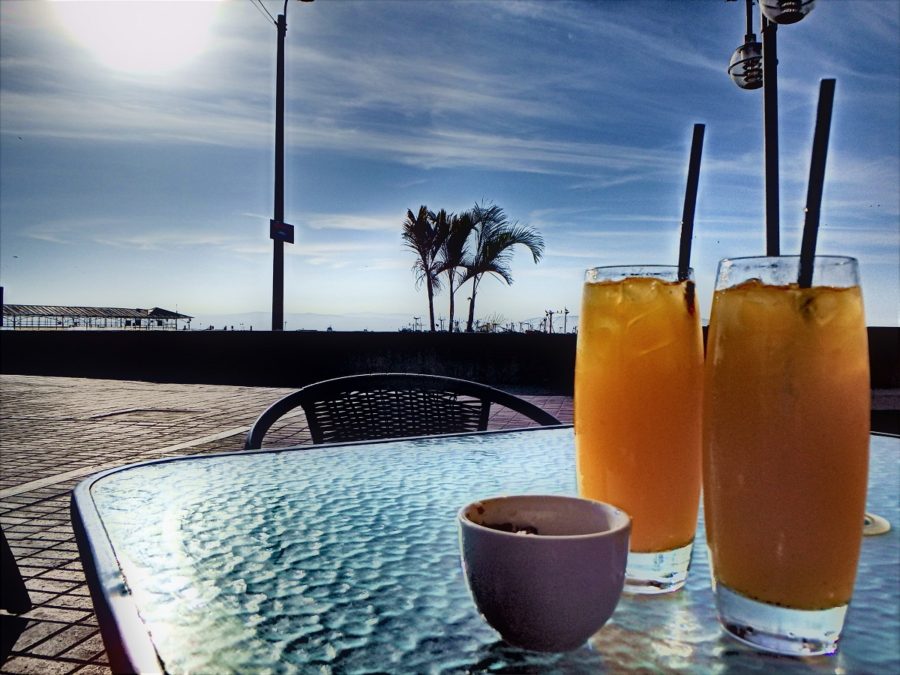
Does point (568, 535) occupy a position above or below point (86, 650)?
above

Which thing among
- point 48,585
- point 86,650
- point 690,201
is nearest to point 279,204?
point 48,585

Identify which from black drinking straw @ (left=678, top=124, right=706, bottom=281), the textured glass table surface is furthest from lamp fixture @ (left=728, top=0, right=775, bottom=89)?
black drinking straw @ (left=678, top=124, right=706, bottom=281)

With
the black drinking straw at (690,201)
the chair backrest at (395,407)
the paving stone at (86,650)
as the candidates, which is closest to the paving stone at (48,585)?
the paving stone at (86,650)

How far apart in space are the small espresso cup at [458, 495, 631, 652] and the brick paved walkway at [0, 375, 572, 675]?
204cm

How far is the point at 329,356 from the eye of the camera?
10523mm

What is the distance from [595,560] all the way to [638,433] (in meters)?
0.18

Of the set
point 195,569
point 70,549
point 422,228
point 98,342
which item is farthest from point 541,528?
point 422,228

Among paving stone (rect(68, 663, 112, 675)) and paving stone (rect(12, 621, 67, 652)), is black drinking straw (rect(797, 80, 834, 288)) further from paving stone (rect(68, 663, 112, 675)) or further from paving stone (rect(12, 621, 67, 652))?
paving stone (rect(12, 621, 67, 652))

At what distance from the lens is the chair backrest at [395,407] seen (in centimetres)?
209

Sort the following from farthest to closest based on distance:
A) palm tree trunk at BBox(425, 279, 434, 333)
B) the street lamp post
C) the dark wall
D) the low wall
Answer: palm tree trunk at BBox(425, 279, 434, 333) < the street lamp post < the dark wall < the low wall

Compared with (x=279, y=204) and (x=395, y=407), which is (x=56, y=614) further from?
(x=279, y=204)

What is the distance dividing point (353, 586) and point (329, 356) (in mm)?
9962

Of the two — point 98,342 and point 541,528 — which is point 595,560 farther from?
point 98,342

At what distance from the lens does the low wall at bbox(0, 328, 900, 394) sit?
9789mm
